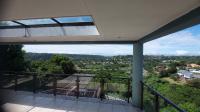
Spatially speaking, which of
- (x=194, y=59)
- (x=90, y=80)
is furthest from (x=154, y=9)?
(x=90, y=80)

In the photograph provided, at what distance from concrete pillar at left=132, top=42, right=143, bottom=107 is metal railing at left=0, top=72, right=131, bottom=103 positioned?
0.43 metres

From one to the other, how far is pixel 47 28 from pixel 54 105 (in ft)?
7.85

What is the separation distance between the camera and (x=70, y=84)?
6742 mm

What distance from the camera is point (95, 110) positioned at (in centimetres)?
499

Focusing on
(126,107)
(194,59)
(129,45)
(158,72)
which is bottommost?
(126,107)

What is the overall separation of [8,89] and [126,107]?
4.68 meters

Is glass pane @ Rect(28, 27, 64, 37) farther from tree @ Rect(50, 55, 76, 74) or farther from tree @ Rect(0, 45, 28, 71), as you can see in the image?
tree @ Rect(50, 55, 76, 74)

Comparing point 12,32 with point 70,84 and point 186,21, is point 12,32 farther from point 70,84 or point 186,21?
point 186,21

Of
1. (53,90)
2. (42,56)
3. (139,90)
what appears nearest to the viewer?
(139,90)

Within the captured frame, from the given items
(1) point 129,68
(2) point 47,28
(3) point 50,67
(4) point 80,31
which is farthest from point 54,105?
(3) point 50,67

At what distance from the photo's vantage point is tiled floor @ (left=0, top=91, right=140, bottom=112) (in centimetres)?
497

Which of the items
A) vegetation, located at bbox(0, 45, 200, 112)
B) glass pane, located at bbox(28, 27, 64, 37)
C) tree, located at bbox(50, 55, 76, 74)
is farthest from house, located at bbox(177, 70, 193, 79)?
tree, located at bbox(50, 55, 76, 74)

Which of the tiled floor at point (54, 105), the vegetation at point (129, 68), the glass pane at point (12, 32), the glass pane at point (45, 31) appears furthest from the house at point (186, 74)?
the glass pane at point (12, 32)

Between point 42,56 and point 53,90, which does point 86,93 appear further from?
point 42,56
